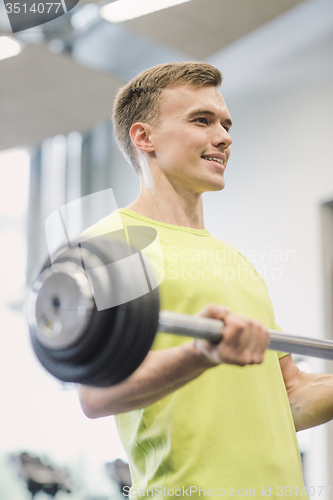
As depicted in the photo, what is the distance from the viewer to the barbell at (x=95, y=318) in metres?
0.60

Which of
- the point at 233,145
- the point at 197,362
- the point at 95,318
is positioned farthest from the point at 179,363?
the point at 233,145

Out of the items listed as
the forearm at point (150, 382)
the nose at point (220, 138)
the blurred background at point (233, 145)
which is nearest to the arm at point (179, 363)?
the forearm at point (150, 382)

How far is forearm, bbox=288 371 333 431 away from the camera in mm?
1060

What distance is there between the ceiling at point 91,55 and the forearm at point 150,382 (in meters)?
2.42

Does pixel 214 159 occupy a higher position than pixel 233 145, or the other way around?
pixel 233 145

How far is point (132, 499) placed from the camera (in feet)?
2.99

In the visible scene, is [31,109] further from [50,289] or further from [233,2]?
[50,289]

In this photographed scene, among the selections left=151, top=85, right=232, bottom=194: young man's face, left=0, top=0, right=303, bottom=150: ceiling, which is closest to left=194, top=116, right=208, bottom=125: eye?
left=151, top=85, right=232, bottom=194: young man's face

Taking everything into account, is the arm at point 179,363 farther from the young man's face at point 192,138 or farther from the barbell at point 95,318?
the young man's face at point 192,138

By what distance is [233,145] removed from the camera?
315cm

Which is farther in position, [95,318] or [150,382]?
[150,382]

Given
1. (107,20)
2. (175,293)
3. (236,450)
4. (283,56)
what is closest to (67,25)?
(107,20)

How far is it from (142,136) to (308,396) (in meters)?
0.61

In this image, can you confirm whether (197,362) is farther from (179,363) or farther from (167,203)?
(167,203)
